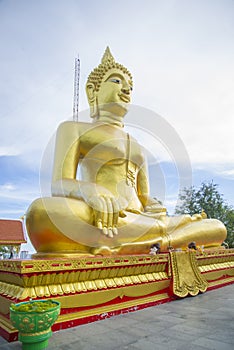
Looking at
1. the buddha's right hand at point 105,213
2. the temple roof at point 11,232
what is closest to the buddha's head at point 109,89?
the buddha's right hand at point 105,213

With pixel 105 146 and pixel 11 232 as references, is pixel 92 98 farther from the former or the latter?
pixel 11 232

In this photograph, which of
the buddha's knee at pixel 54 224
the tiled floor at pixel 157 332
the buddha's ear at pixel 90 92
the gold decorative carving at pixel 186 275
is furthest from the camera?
the buddha's ear at pixel 90 92

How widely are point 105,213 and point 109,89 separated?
314 centimetres

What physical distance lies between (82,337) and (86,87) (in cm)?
542

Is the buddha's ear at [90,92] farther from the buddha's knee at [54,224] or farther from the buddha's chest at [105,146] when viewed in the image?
the buddha's knee at [54,224]

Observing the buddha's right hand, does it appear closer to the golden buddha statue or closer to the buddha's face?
the golden buddha statue

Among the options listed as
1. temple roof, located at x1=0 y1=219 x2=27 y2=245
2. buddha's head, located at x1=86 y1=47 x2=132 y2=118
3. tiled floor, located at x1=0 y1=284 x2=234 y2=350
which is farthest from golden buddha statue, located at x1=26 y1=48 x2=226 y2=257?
temple roof, located at x1=0 y1=219 x2=27 y2=245

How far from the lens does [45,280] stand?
307 cm

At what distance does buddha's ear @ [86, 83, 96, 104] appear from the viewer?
6.51m

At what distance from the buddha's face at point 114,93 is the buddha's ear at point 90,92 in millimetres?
168

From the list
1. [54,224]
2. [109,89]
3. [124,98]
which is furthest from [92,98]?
[54,224]

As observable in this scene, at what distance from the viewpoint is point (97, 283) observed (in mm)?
3510

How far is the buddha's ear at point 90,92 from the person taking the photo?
6.51 meters

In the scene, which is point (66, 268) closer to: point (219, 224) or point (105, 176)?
point (105, 176)
